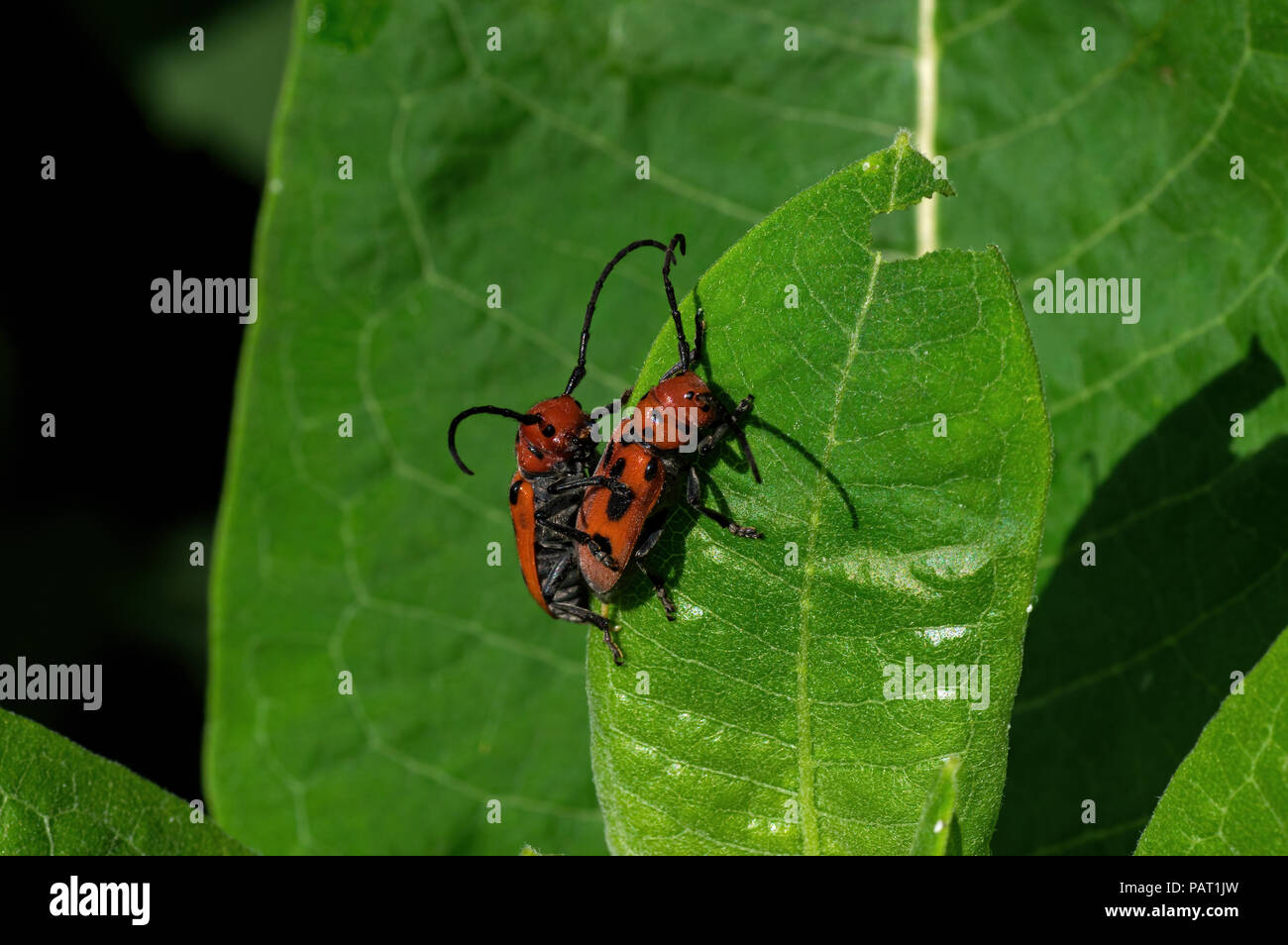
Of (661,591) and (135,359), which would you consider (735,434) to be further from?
(135,359)

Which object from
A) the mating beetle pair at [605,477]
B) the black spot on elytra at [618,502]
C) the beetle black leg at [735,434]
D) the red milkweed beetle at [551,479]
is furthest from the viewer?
the red milkweed beetle at [551,479]

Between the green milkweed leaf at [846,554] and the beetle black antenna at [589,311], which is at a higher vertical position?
the beetle black antenna at [589,311]

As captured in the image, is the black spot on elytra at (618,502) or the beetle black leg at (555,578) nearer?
the black spot on elytra at (618,502)

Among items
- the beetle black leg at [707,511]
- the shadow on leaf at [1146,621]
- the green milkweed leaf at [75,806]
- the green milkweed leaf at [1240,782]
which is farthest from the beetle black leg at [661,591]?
the shadow on leaf at [1146,621]

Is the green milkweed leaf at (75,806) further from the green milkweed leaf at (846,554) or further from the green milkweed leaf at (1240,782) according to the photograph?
the green milkweed leaf at (1240,782)

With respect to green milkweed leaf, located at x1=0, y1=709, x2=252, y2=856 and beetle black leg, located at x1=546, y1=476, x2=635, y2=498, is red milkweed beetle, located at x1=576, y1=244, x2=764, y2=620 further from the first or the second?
green milkweed leaf, located at x1=0, y1=709, x2=252, y2=856

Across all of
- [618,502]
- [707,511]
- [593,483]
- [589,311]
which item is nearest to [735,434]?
[707,511]

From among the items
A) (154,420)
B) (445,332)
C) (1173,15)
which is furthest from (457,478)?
(1173,15)

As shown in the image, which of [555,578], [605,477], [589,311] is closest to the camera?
[605,477]

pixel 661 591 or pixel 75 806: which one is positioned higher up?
pixel 661 591

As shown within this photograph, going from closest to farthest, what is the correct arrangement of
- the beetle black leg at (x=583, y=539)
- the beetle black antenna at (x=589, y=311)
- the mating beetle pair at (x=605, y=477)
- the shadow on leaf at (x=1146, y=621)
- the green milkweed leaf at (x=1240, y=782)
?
the green milkweed leaf at (x=1240, y=782)
the mating beetle pair at (x=605, y=477)
the beetle black leg at (x=583, y=539)
the shadow on leaf at (x=1146, y=621)
the beetle black antenna at (x=589, y=311)
